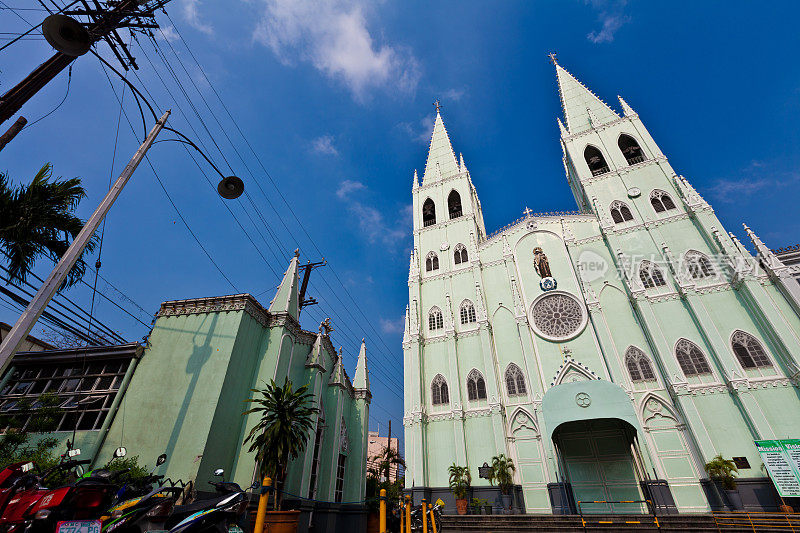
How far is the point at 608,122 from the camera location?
2881 cm

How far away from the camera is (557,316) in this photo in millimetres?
22922

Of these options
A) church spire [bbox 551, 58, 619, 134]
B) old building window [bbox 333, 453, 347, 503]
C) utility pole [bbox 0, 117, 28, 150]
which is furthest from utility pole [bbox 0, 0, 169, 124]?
church spire [bbox 551, 58, 619, 134]

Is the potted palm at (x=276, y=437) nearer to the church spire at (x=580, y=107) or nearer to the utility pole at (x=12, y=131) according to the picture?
the utility pole at (x=12, y=131)

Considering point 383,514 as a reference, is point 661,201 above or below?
above

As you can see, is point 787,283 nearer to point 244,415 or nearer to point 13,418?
point 244,415

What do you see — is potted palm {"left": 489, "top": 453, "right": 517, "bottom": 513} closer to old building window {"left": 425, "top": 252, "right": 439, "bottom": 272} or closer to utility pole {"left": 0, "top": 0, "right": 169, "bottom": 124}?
old building window {"left": 425, "top": 252, "right": 439, "bottom": 272}

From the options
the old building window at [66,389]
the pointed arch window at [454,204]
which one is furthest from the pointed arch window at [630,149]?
the old building window at [66,389]

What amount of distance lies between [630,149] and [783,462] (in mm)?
21937

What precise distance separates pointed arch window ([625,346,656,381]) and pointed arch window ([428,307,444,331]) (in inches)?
468

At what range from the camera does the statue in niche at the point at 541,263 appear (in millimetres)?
24719

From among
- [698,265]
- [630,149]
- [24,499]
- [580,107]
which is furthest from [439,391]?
[580,107]

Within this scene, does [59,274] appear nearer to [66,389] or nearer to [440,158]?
[66,389]

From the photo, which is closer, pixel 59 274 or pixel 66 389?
pixel 59 274

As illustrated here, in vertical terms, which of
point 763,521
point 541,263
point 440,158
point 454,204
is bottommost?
point 763,521
